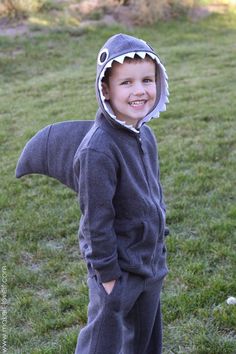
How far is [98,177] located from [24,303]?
5.54ft

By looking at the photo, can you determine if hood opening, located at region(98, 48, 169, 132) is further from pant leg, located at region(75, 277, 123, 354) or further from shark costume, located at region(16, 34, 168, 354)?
pant leg, located at region(75, 277, 123, 354)

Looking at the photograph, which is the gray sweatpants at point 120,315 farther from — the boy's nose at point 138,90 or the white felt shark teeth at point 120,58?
the white felt shark teeth at point 120,58

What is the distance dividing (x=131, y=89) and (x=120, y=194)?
375mm

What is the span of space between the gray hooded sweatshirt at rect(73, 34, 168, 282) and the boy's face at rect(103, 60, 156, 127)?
41mm

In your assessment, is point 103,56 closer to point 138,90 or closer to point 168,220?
point 138,90

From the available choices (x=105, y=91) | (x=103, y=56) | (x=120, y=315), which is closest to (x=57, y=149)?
(x=105, y=91)

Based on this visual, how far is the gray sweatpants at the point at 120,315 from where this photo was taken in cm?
204

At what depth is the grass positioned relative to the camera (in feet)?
9.98

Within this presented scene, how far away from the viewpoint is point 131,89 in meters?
1.96

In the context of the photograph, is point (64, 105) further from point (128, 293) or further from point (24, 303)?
point (128, 293)

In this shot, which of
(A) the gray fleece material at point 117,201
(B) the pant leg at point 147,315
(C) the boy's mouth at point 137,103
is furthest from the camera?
(B) the pant leg at point 147,315

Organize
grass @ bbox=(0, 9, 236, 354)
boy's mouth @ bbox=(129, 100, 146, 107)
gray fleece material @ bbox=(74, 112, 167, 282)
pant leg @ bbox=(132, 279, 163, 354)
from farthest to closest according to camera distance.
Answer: grass @ bbox=(0, 9, 236, 354) → pant leg @ bbox=(132, 279, 163, 354) → boy's mouth @ bbox=(129, 100, 146, 107) → gray fleece material @ bbox=(74, 112, 167, 282)

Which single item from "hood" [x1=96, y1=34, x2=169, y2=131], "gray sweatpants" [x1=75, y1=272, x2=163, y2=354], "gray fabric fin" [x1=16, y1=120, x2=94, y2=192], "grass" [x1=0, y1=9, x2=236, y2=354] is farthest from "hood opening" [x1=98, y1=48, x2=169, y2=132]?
"grass" [x1=0, y1=9, x2=236, y2=354]

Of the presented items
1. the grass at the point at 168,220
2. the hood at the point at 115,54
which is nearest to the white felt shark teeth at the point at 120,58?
the hood at the point at 115,54
